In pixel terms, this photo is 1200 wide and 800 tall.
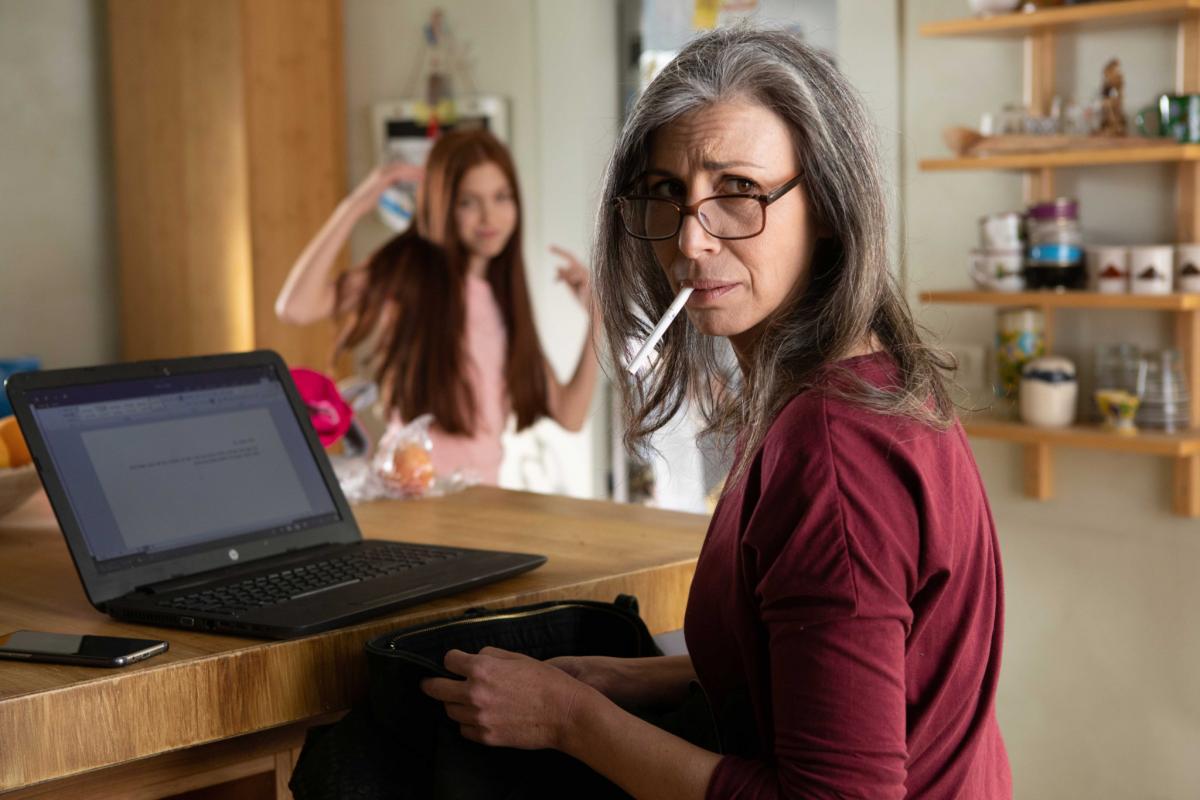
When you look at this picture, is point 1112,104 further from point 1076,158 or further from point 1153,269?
point 1153,269

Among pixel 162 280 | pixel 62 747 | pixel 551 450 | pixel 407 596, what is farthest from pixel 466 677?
pixel 162 280

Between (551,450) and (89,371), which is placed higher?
(89,371)

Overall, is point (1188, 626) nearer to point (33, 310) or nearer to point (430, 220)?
point (430, 220)

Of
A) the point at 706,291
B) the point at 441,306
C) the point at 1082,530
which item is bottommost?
the point at 1082,530

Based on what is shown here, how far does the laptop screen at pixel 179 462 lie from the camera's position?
1447 millimetres

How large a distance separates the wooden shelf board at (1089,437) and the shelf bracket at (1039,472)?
24 mm

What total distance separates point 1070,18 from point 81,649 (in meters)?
2.16

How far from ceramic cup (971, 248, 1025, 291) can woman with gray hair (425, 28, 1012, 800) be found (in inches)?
65.0

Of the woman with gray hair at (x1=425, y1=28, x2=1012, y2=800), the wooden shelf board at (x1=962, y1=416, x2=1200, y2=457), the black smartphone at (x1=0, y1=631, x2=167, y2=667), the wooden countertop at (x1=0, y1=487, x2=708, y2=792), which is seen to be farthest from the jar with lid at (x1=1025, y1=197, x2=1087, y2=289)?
the black smartphone at (x1=0, y1=631, x2=167, y2=667)

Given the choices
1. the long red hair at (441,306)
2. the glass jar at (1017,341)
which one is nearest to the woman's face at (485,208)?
the long red hair at (441,306)

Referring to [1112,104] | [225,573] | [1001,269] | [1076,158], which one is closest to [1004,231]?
A: [1001,269]

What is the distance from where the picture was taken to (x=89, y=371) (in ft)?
5.00

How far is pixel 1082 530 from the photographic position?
291cm

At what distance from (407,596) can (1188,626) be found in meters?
1.92
